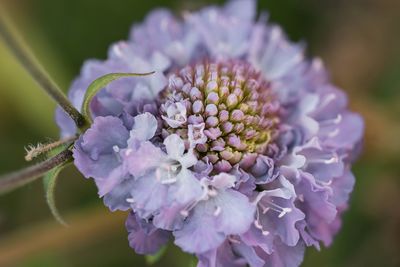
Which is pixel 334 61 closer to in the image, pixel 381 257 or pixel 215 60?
pixel 381 257

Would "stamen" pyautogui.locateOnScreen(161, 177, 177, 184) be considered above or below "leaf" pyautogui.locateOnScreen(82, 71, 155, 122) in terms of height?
below

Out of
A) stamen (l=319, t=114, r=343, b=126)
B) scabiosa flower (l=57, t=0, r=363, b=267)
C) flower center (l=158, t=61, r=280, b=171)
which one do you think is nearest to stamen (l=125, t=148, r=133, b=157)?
scabiosa flower (l=57, t=0, r=363, b=267)

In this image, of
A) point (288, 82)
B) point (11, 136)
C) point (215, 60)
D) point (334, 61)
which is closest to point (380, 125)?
point (334, 61)

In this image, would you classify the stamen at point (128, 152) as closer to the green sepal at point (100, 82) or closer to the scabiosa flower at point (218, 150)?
the scabiosa flower at point (218, 150)

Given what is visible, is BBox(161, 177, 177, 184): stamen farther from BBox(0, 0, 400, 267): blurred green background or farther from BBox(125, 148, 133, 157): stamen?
BBox(0, 0, 400, 267): blurred green background

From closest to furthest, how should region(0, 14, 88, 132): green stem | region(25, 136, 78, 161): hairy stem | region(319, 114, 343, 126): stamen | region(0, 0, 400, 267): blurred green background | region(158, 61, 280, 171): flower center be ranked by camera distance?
region(0, 14, 88, 132): green stem
region(25, 136, 78, 161): hairy stem
region(158, 61, 280, 171): flower center
region(319, 114, 343, 126): stamen
region(0, 0, 400, 267): blurred green background

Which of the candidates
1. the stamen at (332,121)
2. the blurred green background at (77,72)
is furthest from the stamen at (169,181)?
the blurred green background at (77,72)

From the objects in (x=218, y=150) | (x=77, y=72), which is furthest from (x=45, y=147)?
(x=77, y=72)
